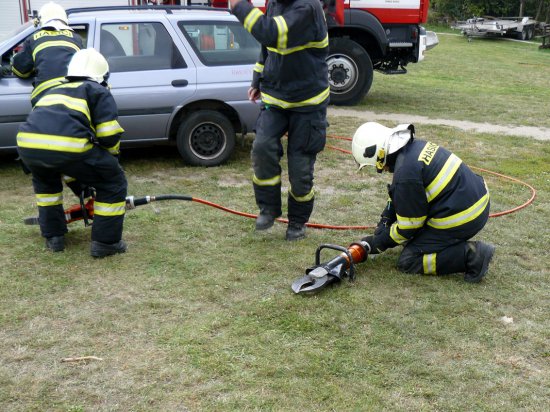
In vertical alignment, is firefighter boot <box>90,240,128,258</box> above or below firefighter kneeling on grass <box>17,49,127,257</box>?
below

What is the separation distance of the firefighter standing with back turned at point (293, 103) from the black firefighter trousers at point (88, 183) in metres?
1.15

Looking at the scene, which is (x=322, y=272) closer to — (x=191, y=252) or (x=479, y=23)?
(x=191, y=252)

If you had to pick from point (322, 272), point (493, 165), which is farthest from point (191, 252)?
point (493, 165)

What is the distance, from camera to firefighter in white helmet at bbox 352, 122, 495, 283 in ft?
13.4

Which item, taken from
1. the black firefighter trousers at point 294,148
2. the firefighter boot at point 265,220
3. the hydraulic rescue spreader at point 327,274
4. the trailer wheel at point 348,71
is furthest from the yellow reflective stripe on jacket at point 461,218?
the trailer wheel at point 348,71

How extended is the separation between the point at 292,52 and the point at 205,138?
239 cm

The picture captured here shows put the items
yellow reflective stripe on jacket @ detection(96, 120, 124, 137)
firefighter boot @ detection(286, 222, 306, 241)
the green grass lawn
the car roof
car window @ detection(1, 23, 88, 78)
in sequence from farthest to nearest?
the car roof < car window @ detection(1, 23, 88, 78) < firefighter boot @ detection(286, 222, 306, 241) < yellow reflective stripe on jacket @ detection(96, 120, 124, 137) < the green grass lawn

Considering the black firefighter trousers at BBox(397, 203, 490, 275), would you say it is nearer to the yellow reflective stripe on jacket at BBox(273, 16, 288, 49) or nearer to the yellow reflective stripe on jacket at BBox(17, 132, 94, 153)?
the yellow reflective stripe on jacket at BBox(273, 16, 288, 49)

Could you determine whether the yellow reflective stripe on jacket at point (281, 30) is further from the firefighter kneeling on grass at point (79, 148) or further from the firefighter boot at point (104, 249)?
the firefighter boot at point (104, 249)

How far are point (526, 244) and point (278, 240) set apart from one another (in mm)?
2037

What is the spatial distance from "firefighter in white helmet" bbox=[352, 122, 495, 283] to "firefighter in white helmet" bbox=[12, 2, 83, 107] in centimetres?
307

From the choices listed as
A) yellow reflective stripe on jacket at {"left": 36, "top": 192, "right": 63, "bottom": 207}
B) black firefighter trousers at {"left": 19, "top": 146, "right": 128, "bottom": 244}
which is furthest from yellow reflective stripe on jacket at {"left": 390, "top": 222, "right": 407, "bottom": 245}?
yellow reflective stripe on jacket at {"left": 36, "top": 192, "right": 63, "bottom": 207}

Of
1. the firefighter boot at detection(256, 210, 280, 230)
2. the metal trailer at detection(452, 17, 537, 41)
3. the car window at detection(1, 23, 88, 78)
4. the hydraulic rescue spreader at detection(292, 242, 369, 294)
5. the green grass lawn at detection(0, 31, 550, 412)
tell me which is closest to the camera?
the green grass lawn at detection(0, 31, 550, 412)

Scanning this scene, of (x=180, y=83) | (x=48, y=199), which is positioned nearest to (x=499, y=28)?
(x=180, y=83)
